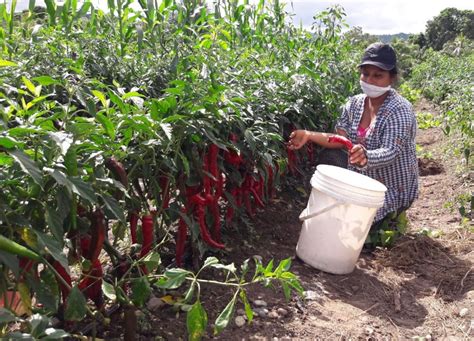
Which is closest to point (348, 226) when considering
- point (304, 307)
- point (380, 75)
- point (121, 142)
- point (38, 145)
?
point (304, 307)

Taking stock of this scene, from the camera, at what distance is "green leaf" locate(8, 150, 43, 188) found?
3.82ft

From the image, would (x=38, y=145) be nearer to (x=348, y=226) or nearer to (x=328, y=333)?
(x=328, y=333)

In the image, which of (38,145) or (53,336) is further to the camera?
(38,145)

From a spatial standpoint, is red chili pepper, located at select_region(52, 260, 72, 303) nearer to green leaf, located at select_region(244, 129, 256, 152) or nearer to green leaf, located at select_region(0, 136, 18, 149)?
green leaf, located at select_region(0, 136, 18, 149)

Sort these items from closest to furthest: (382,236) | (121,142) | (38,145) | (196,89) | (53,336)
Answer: (53,336) < (38,145) < (121,142) < (196,89) < (382,236)

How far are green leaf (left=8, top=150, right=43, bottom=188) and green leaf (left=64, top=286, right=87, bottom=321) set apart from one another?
419 mm

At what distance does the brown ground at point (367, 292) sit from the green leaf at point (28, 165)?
3.19 ft

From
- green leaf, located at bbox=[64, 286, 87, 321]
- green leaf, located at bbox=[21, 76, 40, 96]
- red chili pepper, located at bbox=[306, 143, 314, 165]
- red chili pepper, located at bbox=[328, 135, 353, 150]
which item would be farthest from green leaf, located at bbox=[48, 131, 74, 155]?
red chili pepper, located at bbox=[306, 143, 314, 165]

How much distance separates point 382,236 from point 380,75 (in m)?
0.99

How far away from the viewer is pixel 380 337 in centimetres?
234

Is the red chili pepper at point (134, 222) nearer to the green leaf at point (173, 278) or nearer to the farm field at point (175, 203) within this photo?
the farm field at point (175, 203)

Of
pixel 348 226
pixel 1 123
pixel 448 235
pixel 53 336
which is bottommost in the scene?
pixel 448 235

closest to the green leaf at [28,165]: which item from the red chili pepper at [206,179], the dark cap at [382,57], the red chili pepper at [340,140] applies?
the red chili pepper at [206,179]

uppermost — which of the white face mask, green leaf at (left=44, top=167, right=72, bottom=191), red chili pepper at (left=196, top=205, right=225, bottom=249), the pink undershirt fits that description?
green leaf at (left=44, top=167, right=72, bottom=191)
